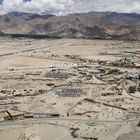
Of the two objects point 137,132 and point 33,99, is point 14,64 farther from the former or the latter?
point 137,132

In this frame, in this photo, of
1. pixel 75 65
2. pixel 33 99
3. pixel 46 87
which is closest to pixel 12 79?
pixel 46 87

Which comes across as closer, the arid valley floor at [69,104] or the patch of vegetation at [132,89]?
the arid valley floor at [69,104]

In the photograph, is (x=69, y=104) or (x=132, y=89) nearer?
(x=69, y=104)

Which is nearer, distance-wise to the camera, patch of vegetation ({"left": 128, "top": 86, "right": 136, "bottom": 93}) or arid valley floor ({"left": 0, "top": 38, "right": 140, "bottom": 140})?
arid valley floor ({"left": 0, "top": 38, "right": 140, "bottom": 140})

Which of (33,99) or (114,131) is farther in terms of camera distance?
(33,99)

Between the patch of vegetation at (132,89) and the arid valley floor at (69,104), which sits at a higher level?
the patch of vegetation at (132,89)

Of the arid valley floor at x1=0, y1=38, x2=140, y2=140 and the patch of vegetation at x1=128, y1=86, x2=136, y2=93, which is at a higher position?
the patch of vegetation at x1=128, y1=86, x2=136, y2=93

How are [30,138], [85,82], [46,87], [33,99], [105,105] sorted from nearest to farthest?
[30,138] < [105,105] < [33,99] < [46,87] < [85,82]

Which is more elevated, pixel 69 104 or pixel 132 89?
pixel 132 89

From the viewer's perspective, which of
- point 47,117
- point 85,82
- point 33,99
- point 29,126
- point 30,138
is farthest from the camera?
point 85,82

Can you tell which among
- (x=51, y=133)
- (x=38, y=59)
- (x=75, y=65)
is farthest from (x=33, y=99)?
(x=38, y=59)
